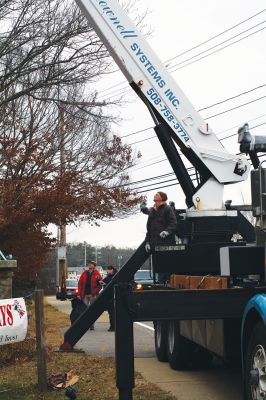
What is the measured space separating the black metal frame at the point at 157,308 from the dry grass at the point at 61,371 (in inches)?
64.6

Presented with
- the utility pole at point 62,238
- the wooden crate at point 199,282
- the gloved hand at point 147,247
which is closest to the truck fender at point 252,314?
the wooden crate at point 199,282

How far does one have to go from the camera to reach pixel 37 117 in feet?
60.6

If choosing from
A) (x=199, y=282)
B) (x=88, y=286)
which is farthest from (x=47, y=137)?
(x=199, y=282)

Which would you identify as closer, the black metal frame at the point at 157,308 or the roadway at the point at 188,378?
the black metal frame at the point at 157,308

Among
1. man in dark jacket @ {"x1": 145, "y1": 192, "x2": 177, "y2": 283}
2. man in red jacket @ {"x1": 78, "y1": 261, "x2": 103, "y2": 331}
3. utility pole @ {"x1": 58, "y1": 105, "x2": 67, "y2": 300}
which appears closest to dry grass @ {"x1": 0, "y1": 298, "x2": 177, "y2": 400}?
man in dark jacket @ {"x1": 145, "y1": 192, "x2": 177, "y2": 283}

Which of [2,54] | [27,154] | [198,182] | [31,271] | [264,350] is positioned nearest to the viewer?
[264,350]

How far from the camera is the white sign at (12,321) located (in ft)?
26.4

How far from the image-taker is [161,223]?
31.0ft

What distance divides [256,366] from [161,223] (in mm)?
3927

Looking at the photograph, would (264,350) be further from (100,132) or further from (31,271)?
(100,132)

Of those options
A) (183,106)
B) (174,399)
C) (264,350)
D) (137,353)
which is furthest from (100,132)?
(264,350)

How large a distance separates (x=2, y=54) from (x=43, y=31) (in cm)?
110

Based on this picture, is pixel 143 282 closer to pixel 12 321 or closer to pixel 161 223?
pixel 161 223

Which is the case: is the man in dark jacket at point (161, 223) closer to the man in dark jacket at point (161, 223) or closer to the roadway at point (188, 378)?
the man in dark jacket at point (161, 223)
